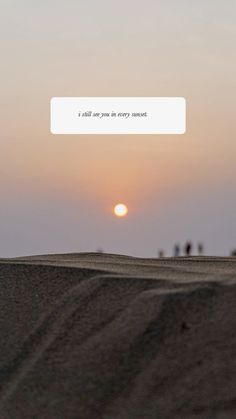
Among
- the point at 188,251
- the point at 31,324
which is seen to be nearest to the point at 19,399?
the point at 31,324

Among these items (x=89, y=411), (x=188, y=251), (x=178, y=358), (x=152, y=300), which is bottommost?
(x=89, y=411)

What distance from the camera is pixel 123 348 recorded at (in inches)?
110

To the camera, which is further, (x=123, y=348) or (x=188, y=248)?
(x=188, y=248)

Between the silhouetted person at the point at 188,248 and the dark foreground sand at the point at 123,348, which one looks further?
the silhouetted person at the point at 188,248

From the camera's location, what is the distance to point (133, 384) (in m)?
2.67

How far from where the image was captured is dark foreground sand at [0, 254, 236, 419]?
258 cm

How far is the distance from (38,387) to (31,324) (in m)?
0.55

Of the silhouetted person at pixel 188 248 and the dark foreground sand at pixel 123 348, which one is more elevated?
the silhouetted person at pixel 188 248

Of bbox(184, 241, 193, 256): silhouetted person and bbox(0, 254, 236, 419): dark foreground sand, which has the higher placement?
bbox(184, 241, 193, 256): silhouetted person

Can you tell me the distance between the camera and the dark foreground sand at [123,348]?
258cm

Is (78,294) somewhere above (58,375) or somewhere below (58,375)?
above

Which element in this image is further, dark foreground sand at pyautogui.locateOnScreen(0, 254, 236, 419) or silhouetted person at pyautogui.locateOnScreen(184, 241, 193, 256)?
silhouetted person at pyautogui.locateOnScreen(184, 241, 193, 256)

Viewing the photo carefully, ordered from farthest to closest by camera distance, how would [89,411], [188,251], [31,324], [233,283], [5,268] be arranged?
[188,251] < [5,268] < [31,324] < [233,283] < [89,411]

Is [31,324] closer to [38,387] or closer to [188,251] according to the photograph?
[38,387]
